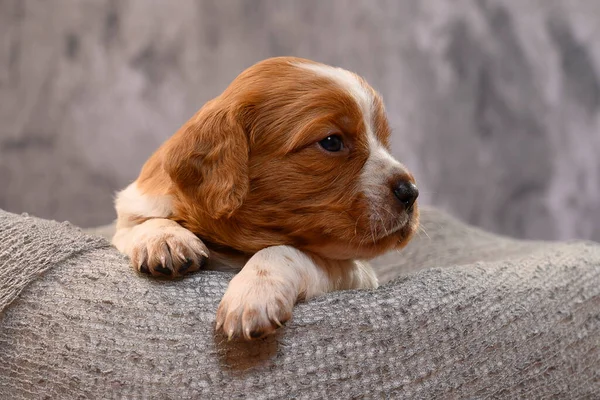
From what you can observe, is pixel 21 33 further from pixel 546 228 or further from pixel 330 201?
pixel 546 228

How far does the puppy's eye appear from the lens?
4.97 ft

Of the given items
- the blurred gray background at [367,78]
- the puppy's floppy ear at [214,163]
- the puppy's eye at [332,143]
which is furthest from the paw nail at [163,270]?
the blurred gray background at [367,78]

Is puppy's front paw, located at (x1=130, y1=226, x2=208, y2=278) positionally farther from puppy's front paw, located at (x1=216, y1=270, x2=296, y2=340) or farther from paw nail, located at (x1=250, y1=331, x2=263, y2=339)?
paw nail, located at (x1=250, y1=331, x2=263, y2=339)

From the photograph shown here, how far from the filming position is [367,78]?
381 centimetres

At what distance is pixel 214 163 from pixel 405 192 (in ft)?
1.51

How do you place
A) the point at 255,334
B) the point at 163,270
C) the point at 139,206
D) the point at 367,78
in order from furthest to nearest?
the point at 367,78 < the point at 139,206 < the point at 163,270 < the point at 255,334

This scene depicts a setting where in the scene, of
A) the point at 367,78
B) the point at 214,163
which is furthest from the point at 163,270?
the point at 367,78

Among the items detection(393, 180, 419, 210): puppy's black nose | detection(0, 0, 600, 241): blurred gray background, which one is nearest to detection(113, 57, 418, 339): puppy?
A: detection(393, 180, 419, 210): puppy's black nose

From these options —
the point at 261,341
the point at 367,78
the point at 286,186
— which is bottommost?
the point at 367,78

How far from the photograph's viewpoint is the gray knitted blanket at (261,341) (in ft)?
4.19

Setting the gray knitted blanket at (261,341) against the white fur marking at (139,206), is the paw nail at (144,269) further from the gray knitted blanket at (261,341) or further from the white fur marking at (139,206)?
the white fur marking at (139,206)

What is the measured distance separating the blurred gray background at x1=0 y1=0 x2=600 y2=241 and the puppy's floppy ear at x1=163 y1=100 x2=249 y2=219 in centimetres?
213

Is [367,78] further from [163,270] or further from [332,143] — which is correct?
[163,270]

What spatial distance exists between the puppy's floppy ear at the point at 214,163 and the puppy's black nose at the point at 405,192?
0.36m
